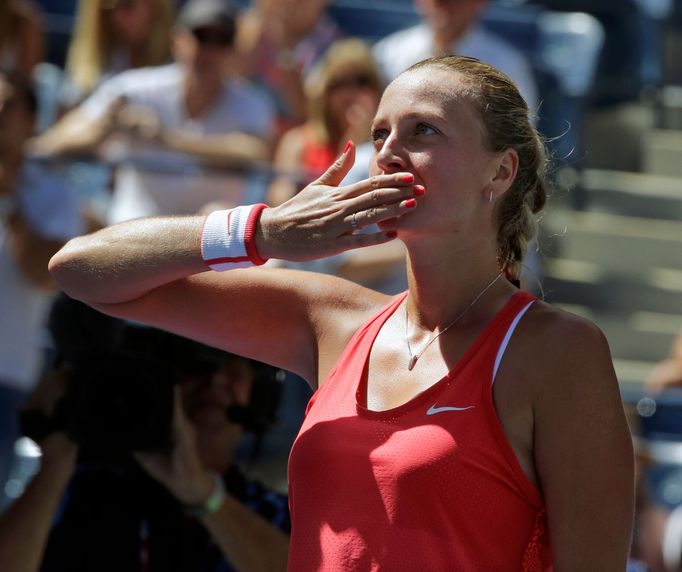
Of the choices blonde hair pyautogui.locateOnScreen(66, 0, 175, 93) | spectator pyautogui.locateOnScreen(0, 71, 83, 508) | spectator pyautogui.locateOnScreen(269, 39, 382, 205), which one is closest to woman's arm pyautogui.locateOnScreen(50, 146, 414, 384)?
spectator pyautogui.locateOnScreen(0, 71, 83, 508)

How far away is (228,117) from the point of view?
4.80m

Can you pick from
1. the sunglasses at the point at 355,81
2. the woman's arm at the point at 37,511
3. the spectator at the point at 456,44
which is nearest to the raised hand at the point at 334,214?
the woman's arm at the point at 37,511

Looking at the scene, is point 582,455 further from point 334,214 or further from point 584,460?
point 334,214

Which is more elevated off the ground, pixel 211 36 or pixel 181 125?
→ pixel 211 36

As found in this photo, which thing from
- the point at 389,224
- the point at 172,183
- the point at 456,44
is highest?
the point at 389,224

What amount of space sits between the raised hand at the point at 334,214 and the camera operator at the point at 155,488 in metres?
0.65

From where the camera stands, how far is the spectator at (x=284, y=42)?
5.73 meters

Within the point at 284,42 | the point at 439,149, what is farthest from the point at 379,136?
the point at 284,42

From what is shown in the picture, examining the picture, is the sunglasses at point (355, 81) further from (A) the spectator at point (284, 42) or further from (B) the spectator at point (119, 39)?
(B) the spectator at point (119, 39)

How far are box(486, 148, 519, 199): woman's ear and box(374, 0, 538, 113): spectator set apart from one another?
3.13m

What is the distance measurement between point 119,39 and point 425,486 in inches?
161

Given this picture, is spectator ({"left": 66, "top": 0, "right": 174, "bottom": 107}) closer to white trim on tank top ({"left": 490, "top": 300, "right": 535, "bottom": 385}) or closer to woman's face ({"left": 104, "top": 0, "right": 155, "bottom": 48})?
woman's face ({"left": 104, "top": 0, "right": 155, "bottom": 48})

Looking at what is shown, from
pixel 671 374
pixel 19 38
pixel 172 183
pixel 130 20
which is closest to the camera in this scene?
pixel 172 183

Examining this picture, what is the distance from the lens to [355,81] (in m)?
4.71
